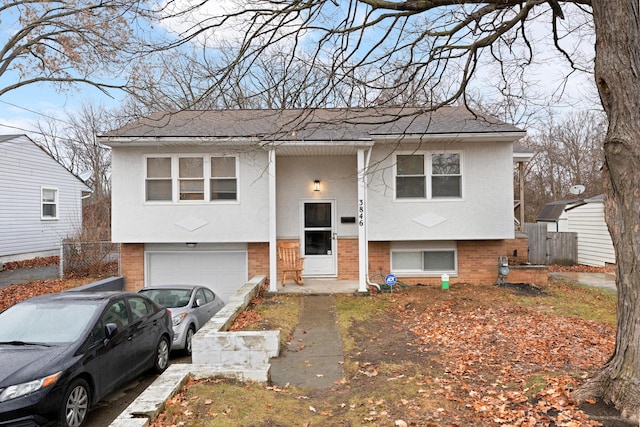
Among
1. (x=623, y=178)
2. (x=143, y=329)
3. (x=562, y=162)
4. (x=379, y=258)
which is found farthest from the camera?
(x=562, y=162)

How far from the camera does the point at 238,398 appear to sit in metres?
4.59

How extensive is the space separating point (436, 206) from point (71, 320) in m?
9.18

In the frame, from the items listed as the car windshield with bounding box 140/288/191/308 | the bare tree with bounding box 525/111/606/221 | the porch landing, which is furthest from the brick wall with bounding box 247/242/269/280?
the bare tree with bounding box 525/111/606/221

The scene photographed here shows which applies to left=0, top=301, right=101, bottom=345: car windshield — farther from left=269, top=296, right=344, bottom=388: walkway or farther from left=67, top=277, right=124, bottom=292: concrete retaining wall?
left=67, top=277, right=124, bottom=292: concrete retaining wall

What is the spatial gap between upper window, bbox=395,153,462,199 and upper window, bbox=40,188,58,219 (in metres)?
18.2

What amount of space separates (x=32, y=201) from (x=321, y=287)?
16.4 meters

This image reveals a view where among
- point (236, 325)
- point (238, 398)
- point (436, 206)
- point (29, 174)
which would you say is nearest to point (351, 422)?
point (238, 398)

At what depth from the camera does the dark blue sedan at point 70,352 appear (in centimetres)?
422

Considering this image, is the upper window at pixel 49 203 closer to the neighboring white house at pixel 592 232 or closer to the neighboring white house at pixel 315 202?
the neighboring white house at pixel 315 202

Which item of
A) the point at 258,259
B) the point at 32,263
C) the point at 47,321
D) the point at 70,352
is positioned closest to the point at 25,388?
the point at 70,352

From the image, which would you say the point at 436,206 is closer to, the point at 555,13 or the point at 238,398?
the point at 555,13

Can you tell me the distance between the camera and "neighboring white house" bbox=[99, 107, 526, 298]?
1152cm

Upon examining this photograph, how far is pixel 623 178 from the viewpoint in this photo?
4.00 meters

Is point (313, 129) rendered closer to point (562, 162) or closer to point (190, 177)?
point (190, 177)
